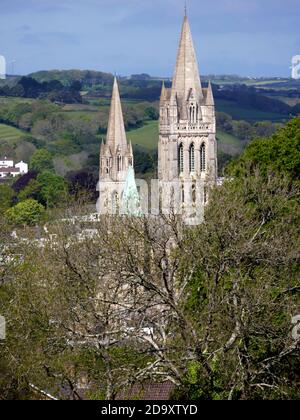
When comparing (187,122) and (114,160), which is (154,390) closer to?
(114,160)

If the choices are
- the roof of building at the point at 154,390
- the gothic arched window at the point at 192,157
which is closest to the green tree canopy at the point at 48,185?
the gothic arched window at the point at 192,157

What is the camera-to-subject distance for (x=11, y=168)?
133500mm

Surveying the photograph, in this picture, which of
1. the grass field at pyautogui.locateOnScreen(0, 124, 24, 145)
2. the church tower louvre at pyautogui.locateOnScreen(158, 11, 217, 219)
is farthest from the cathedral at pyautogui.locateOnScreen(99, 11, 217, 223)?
the grass field at pyautogui.locateOnScreen(0, 124, 24, 145)

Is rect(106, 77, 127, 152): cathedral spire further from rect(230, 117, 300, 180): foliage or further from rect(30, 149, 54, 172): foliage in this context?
rect(30, 149, 54, 172): foliage

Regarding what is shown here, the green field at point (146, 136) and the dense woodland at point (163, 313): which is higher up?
the green field at point (146, 136)

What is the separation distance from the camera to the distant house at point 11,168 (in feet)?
431

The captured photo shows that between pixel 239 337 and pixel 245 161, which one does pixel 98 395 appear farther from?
pixel 245 161

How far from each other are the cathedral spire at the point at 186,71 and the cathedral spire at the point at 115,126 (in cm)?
316

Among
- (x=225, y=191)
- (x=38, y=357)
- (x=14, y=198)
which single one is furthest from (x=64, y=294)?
(x=14, y=198)

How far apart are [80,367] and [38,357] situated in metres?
1.47

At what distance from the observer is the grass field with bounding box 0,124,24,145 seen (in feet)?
492

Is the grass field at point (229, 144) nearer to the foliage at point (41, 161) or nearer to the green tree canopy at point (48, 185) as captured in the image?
the foliage at point (41, 161)

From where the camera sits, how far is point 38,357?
867 inches

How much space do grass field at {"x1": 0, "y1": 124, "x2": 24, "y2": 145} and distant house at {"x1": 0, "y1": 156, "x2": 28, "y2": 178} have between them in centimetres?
972
